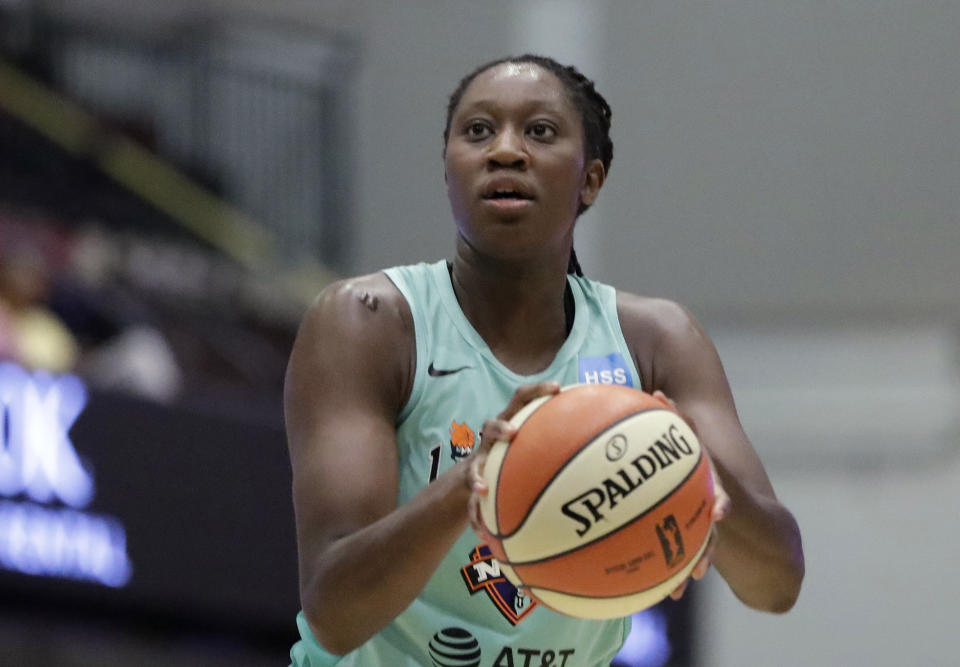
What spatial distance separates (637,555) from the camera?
2213mm

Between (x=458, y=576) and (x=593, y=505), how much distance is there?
0.48 m

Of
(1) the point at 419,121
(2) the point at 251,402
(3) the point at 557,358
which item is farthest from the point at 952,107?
(3) the point at 557,358

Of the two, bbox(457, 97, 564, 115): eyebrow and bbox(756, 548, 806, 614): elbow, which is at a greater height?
bbox(457, 97, 564, 115): eyebrow

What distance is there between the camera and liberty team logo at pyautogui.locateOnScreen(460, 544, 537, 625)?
102 inches

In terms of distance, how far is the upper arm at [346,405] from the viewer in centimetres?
244

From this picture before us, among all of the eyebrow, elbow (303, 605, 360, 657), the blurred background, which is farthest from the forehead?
the blurred background

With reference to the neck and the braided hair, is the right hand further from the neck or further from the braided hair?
the braided hair

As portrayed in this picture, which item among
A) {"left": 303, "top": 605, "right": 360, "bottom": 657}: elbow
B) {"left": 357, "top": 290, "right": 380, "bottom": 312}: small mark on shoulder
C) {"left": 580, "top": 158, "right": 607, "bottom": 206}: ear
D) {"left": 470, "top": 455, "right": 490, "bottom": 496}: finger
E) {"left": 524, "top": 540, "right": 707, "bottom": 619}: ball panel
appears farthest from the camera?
{"left": 580, "top": 158, "right": 607, "bottom": 206}: ear

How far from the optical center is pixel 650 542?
221cm

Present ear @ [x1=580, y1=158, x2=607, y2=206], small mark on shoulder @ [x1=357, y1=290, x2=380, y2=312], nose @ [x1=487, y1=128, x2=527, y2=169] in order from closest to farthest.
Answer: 1. nose @ [x1=487, y1=128, x2=527, y2=169]
2. small mark on shoulder @ [x1=357, y1=290, x2=380, y2=312]
3. ear @ [x1=580, y1=158, x2=607, y2=206]

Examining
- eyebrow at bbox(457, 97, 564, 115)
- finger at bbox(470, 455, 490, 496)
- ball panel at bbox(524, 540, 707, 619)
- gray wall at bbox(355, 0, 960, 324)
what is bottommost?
gray wall at bbox(355, 0, 960, 324)

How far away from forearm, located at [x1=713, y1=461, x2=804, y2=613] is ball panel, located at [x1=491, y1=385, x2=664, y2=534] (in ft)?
0.88

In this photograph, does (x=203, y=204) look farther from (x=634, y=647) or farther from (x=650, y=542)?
(x=650, y=542)

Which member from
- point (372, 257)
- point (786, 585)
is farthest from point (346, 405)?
point (372, 257)
